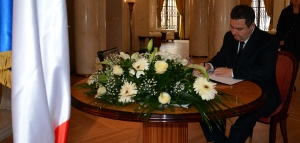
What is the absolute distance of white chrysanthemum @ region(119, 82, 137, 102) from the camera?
6.67 feet

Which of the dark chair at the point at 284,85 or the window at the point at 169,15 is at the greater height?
the window at the point at 169,15

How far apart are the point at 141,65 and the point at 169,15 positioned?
24.2m

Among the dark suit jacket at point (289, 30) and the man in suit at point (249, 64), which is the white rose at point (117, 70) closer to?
the man in suit at point (249, 64)

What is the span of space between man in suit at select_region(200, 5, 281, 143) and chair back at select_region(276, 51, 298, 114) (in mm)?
205

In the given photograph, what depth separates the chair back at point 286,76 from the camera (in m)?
3.25

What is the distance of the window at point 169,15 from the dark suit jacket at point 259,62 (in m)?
22.8

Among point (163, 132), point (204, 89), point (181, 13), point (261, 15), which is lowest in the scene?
point (163, 132)

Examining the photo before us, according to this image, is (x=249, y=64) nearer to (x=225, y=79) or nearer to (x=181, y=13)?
(x=225, y=79)

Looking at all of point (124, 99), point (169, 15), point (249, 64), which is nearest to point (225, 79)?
point (249, 64)

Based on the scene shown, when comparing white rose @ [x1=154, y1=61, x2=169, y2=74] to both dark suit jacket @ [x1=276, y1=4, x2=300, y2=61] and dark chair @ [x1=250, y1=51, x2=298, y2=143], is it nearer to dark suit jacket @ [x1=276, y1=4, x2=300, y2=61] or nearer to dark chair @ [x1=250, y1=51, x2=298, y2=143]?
dark chair @ [x1=250, y1=51, x2=298, y2=143]

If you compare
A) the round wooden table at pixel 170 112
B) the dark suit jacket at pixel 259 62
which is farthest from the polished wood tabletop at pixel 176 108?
the dark suit jacket at pixel 259 62

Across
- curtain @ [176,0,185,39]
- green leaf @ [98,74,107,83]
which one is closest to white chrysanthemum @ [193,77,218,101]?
green leaf @ [98,74,107,83]

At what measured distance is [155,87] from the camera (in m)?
2.06

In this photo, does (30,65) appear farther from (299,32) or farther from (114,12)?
(114,12)
